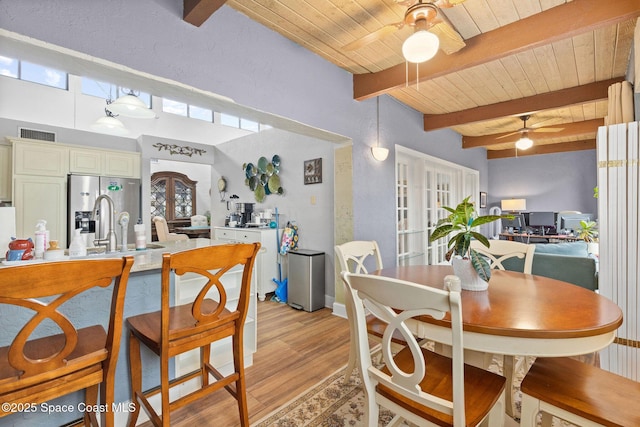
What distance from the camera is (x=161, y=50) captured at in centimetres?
172

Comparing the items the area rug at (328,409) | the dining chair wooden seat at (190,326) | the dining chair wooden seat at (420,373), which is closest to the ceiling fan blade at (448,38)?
the dining chair wooden seat at (420,373)

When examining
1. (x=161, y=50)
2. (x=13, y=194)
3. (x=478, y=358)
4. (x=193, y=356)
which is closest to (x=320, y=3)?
(x=161, y=50)

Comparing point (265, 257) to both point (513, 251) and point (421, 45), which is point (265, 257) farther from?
point (421, 45)

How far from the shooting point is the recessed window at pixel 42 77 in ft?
14.4

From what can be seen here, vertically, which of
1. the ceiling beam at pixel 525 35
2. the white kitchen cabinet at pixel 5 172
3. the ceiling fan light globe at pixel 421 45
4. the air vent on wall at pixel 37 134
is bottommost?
the white kitchen cabinet at pixel 5 172

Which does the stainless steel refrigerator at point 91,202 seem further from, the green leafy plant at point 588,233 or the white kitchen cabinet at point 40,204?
the green leafy plant at point 588,233

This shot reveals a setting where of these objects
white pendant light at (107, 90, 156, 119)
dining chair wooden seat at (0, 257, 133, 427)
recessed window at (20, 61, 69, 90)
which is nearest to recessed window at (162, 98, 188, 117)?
recessed window at (20, 61, 69, 90)

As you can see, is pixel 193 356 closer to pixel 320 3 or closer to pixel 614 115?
pixel 320 3

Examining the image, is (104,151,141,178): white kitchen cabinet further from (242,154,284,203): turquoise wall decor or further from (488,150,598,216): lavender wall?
(488,150,598,216): lavender wall

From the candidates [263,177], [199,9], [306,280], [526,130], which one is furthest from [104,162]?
[526,130]

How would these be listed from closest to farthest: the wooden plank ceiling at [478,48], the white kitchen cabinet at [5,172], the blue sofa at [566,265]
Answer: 1. the wooden plank ceiling at [478,48]
2. the blue sofa at [566,265]
3. the white kitchen cabinet at [5,172]

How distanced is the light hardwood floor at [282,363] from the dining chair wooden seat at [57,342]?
26.5 inches

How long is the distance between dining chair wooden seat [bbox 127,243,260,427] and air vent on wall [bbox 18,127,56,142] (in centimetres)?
442

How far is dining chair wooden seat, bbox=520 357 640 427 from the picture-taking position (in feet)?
3.19
